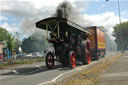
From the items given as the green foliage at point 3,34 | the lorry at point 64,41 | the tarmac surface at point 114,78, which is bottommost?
the tarmac surface at point 114,78

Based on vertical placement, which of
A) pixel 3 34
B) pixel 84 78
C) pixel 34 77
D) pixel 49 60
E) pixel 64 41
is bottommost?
pixel 34 77

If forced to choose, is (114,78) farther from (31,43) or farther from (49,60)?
(31,43)

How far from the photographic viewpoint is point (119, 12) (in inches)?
1718

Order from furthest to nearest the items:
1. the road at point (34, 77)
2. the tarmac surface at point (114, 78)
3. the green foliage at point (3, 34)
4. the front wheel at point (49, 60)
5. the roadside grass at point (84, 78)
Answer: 1. the green foliage at point (3, 34)
2. the front wheel at point (49, 60)
3. the road at point (34, 77)
4. the roadside grass at point (84, 78)
5. the tarmac surface at point (114, 78)

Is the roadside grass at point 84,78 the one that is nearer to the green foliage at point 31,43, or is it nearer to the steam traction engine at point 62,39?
the steam traction engine at point 62,39

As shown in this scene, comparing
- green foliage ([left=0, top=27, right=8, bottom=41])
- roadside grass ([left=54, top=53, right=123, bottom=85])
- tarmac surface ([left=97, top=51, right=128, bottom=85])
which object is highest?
green foliage ([left=0, top=27, right=8, bottom=41])

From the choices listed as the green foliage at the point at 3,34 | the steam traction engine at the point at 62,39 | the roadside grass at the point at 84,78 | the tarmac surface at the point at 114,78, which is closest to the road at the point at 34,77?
the roadside grass at the point at 84,78

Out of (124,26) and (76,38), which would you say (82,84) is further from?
(124,26)

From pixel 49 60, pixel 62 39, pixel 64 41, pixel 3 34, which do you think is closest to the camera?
pixel 62 39

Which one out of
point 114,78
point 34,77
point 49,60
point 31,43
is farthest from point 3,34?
point 114,78

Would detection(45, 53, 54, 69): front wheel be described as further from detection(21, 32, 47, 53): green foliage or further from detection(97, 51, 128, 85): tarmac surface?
detection(21, 32, 47, 53): green foliage

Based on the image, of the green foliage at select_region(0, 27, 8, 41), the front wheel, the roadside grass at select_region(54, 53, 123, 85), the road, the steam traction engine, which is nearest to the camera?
the roadside grass at select_region(54, 53, 123, 85)

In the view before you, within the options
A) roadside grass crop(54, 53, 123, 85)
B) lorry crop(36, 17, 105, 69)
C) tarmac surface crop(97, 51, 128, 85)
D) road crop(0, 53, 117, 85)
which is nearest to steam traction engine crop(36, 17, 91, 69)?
lorry crop(36, 17, 105, 69)

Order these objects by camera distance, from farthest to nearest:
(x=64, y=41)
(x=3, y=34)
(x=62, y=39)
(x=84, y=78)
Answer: (x=3, y=34), (x=64, y=41), (x=62, y=39), (x=84, y=78)
